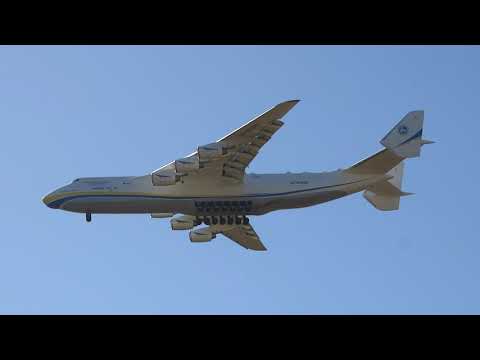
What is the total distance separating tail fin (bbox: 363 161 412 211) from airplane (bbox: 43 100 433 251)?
0.28 m

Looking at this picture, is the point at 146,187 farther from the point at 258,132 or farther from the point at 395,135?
the point at 395,135

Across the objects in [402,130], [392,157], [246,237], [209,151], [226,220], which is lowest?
[226,220]

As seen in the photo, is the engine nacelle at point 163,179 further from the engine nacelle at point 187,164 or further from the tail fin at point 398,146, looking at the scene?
the tail fin at point 398,146

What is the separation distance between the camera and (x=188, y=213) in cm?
3647

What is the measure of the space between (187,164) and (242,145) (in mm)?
2109

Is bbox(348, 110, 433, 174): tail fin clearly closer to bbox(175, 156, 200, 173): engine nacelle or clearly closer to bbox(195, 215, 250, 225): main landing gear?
bbox(195, 215, 250, 225): main landing gear

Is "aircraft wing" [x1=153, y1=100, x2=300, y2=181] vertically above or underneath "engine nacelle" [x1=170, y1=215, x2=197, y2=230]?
above

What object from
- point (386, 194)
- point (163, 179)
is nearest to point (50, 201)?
point (163, 179)

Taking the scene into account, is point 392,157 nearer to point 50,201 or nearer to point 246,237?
point 246,237

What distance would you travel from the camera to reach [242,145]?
35.0 m

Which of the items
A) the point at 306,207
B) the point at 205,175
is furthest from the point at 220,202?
the point at 306,207

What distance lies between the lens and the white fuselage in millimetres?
35938

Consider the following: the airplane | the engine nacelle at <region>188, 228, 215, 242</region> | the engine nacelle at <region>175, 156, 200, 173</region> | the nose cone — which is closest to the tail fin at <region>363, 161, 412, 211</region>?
the airplane

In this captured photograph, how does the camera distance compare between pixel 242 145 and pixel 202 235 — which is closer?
pixel 242 145
